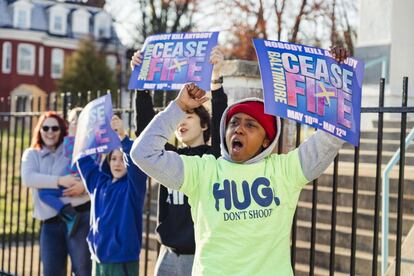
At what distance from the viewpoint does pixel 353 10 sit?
21562 millimetres

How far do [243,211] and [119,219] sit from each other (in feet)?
5.00

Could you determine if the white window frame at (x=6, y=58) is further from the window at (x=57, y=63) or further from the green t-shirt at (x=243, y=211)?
the green t-shirt at (x=243, y=211)

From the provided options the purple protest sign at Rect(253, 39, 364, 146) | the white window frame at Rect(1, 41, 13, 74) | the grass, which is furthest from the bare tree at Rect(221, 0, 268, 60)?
the white window frame at Rect(1, 41, 13, 74)

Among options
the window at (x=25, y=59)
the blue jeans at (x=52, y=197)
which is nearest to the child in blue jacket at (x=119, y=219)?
→ the blue jeans at (x=52, y=197)

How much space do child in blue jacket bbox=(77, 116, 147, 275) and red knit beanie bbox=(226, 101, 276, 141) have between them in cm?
124

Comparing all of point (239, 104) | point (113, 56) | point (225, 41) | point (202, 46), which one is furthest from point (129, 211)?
point (113, 56)

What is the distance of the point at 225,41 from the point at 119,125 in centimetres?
1853

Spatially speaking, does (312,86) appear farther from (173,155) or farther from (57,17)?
(57,17)

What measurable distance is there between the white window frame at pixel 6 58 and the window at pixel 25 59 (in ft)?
1.59

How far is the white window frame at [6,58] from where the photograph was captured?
3759 cm

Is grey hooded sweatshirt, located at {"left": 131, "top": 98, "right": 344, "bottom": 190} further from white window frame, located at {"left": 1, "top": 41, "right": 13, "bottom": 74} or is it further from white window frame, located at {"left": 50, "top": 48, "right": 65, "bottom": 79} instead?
white window frame, located at {"left": 50, "top": 48, "right": 65, "bottom": 79}

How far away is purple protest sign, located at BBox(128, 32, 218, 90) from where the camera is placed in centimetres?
355

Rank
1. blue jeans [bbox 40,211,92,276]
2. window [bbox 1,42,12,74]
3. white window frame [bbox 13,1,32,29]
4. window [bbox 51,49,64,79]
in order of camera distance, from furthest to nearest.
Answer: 1. window [bbox 51,49,64,79]
2. white window frame [bbox 13,1,32,29]
3. window [bbox 1,42,12,74]
4. blue jeans [bbox 40,211,92,276]

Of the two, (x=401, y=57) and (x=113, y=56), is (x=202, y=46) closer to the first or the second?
(x=401, y=57)
